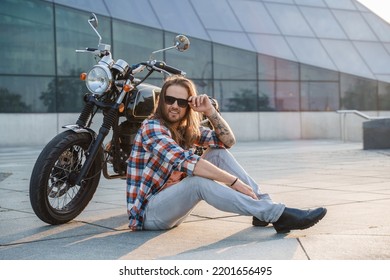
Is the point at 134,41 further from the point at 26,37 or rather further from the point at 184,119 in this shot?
the point at 184,119

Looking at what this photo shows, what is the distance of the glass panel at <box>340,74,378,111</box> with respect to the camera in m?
26.6

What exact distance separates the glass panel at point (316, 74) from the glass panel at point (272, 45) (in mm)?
698

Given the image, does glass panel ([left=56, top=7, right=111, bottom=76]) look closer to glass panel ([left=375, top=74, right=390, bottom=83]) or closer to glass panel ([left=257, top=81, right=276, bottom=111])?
glass panel ([left=257, top=81, right=276, bottom=111])

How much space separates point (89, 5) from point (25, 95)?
11.8 feet

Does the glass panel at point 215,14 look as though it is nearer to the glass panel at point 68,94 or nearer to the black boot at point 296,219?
the glass panel at point 68,94

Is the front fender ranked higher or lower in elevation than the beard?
lower

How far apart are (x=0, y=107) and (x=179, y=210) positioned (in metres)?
18.0

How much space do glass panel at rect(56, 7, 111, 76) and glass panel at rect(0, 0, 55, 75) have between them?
0.26m

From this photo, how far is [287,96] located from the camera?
26.0 metres

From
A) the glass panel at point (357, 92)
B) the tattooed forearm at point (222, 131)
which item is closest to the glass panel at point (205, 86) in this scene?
the glass panel at point (357, 92)

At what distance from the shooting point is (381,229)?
442 centimetres

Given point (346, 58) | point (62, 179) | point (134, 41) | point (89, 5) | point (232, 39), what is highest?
point (89, 5)

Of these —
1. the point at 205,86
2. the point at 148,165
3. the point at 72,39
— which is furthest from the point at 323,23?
the point at 148,165

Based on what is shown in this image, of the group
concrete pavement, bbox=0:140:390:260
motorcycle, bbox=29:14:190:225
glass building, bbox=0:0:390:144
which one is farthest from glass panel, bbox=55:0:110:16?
motorcycle, bbox=29:14:190:225
